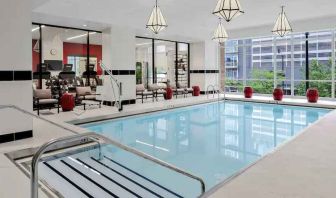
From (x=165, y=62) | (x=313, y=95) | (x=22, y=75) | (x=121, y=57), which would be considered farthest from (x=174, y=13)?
Result: (x=165, y=62)

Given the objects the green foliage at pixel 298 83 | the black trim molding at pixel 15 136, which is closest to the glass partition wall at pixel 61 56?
the black trim molding at pixel 15 136

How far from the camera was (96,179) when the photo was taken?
3.63 metres

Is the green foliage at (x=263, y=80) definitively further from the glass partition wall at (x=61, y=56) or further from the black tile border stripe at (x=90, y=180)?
the black tile border stripe at (x=90, y=180)

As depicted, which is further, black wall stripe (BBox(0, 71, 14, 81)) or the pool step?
black wall stripe (BBox(0, 71, 14, 81))

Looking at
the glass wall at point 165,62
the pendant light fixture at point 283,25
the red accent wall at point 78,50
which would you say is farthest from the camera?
the red accent wall at point 78,50

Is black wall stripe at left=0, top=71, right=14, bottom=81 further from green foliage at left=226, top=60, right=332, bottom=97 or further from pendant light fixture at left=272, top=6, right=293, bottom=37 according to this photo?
green foliage at left=226, top=60, right=332, bottom=97

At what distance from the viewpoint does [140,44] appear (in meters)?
15.3

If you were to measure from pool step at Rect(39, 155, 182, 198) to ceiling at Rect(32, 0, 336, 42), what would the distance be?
13.5 feet

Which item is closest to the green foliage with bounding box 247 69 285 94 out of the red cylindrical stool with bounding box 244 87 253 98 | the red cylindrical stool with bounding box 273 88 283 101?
the red cylindrical stool with bounding box 244 87 253 98

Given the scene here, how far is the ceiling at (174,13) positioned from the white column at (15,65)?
2028 mm

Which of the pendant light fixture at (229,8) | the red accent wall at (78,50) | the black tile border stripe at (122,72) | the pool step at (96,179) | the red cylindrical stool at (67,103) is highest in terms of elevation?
the red accent wall at (78,50)

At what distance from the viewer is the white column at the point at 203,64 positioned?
14.1 meters

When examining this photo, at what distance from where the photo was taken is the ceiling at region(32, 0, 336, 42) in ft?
23.8

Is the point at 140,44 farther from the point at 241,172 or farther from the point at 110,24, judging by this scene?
the point at 241,172
